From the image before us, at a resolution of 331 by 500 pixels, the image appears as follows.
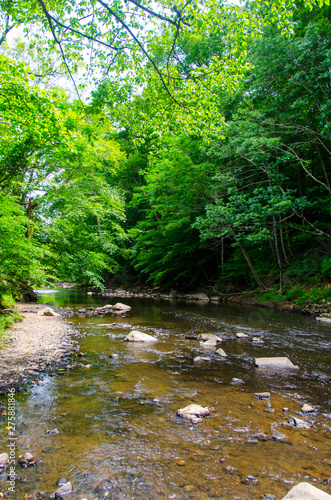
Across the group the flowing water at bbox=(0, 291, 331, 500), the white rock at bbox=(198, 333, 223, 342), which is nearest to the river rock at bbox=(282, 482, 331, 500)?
the flowing water at bbox=(0, 291, 331, 500)

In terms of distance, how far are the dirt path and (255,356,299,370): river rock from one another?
358 centimetres

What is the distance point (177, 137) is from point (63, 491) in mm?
15997

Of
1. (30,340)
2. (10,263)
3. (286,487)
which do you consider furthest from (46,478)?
(10,263)

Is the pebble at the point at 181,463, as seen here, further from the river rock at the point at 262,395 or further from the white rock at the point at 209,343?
the white rock at the point at 209,343

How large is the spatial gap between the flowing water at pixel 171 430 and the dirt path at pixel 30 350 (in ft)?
1.45

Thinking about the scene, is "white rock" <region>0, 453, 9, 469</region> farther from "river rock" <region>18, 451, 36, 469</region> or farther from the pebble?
the pebble

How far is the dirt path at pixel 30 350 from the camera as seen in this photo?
13.5 ft

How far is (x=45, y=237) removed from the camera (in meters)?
10.3

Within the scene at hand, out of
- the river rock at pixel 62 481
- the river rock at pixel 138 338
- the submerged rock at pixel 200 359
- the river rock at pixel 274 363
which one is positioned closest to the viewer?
the river rock at pixel 62 481

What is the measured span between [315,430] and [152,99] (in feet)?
22.9

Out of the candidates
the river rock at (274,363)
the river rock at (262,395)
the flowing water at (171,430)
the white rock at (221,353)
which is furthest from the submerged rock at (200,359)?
the river rock at (262,395)

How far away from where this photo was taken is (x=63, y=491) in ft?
6.40

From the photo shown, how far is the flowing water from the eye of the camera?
2.10 m

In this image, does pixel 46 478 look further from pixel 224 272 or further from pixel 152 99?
pixel 224 272
